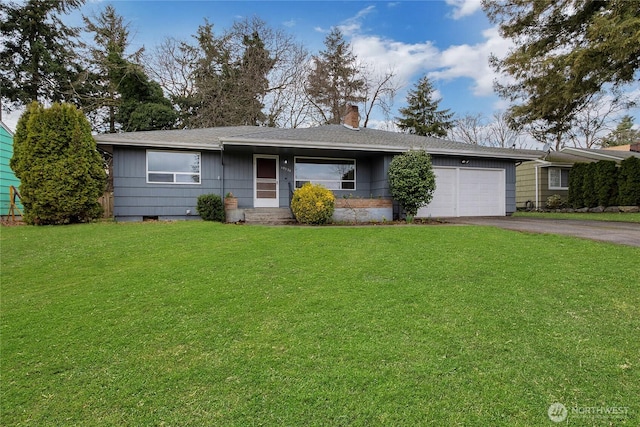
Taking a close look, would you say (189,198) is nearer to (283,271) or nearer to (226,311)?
(283,271)

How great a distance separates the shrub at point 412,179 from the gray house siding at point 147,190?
606 centimetres

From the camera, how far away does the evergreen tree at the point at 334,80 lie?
24438mm

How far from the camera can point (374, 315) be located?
10.4 ft

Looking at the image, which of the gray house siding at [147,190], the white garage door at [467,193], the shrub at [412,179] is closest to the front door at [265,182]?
the gray house siding at [147,190]

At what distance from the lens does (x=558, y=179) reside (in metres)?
18.0

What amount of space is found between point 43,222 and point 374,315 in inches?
394

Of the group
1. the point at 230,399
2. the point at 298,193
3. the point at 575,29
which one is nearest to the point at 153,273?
the point at 230,399

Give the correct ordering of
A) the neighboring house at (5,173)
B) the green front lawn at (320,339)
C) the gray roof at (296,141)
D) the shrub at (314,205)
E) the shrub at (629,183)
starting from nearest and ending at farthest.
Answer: the green front lawn at (320,339) < the shrub at (314,205) < the gray roof at (296,141) < the neighboring house at (5,173) < the shrub at (629,183)

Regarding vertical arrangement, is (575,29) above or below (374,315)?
above

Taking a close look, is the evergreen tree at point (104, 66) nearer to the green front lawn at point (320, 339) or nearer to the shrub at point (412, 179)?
the shrub at point (412, 179)

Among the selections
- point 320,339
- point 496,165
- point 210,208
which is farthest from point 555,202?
point 320,339

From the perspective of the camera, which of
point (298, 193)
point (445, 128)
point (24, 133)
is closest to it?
point (24, 133)

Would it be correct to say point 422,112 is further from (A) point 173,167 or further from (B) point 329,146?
(A) point 173,167

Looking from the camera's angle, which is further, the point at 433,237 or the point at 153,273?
the point at 433,237
